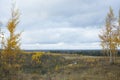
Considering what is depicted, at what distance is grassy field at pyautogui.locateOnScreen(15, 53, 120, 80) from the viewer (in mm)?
46294

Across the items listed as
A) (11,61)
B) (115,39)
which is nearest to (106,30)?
(115,39)

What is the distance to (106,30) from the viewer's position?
60.5 metres

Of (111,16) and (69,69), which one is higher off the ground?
(111,16)

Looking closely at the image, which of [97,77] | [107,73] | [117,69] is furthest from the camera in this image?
[117,69]

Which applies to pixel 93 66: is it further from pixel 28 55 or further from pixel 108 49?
pixel 28 55

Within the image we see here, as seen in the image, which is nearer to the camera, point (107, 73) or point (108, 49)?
point (107, 73)

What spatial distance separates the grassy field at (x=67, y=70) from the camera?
46.3 m

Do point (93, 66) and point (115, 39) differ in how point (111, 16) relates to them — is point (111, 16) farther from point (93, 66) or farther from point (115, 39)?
point (93, 66)

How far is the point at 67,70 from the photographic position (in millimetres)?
54406

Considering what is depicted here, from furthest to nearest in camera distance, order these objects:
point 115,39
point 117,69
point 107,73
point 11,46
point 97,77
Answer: point 115,39, point 117,69, point 107,73, point 97,77, point 11,46

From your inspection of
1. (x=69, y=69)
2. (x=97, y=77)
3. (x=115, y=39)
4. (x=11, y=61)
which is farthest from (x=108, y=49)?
(x=11, y=61)

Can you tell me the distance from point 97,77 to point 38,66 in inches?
734

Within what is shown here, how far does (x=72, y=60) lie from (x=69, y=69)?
11.1 metres

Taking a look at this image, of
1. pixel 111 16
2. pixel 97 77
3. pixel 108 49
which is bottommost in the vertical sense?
pixel 97 77
